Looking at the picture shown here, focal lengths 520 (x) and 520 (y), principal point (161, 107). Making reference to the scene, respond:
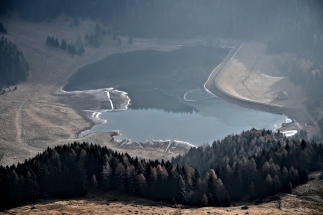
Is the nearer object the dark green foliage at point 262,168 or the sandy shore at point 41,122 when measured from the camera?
the dark green foliage at point 262,168

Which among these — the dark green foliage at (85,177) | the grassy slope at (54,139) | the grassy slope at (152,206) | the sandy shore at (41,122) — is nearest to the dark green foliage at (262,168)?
the grassy slope at (152,206)

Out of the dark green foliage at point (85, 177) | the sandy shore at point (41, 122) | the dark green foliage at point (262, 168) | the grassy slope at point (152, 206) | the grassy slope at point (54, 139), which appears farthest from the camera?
the sandy shore at point (41, 122)

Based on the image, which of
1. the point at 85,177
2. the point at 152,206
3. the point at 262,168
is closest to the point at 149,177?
the point at 152,206

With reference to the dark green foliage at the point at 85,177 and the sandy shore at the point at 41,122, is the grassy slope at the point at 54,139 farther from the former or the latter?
the dark green foliage at the point at 85,177

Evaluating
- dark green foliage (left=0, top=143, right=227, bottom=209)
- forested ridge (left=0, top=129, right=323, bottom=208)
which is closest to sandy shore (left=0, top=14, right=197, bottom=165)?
dark green foliage (left=0, top=143, right=227, bottom=209)

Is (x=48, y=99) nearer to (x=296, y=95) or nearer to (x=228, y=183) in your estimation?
(x=296, y=95)

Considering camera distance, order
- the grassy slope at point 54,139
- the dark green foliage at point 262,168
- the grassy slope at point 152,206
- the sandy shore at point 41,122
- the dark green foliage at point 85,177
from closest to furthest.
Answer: the grassy slope at point 152,206 < the grassy slope at point 54,139 < the dark green foliage at point 85,177 < the dark green foliage at point 262,168 < the sandy shore at point 41,122

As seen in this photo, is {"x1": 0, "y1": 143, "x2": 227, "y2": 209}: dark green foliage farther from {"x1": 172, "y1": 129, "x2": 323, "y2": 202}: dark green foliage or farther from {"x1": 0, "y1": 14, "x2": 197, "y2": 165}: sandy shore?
{"x1": 0, "y1": 14, "x2": 197, "y2": 165}: sandy shore

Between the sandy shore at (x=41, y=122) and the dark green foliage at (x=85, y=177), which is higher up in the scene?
the dark green foliage at (x=85, y=177)

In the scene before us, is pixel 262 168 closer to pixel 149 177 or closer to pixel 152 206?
pixel 149 177
